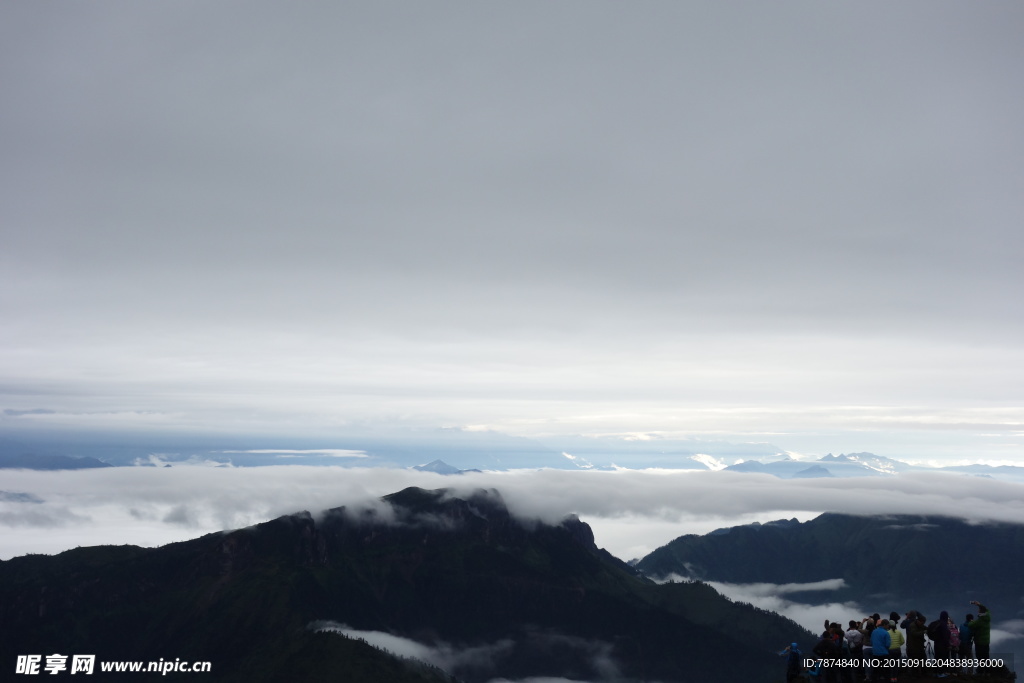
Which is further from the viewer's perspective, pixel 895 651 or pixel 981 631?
pixel 981 631

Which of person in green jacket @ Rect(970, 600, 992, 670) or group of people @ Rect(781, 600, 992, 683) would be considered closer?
group of people @ Rect(781, 600, 992, 683)

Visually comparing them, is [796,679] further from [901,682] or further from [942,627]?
[942,627]

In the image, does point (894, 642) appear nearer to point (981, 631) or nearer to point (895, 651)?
point (895, 651)

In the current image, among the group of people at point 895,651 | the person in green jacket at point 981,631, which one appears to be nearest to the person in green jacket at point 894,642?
the group of people at point 895,651

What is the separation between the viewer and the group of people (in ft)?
229

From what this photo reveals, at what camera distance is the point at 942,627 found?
236 ft

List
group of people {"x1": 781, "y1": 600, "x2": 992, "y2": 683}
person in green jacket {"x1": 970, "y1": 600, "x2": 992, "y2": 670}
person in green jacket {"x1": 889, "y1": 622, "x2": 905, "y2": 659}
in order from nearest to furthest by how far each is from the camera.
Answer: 1. group of people {"x1": 781, "y1": 600, "x2": 992, "y2": 683}
2. person in green jacket {"x1": 889, "y1": 622, "x2": 905, "y2": 659}
3. person in green jacket {"x1": 970, "y1": 600, "x2": 992, "y2": 670}

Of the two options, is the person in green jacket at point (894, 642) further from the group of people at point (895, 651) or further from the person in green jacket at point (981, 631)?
the person in green jacket at point (981, 631)

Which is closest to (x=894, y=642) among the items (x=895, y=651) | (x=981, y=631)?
(x=895, y=651)

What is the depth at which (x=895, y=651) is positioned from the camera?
70.2 metres

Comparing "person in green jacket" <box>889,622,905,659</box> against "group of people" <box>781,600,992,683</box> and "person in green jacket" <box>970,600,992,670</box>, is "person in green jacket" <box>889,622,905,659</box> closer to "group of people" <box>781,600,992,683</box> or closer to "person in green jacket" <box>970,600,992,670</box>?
"group of people" <box>781,600,992,683</box>

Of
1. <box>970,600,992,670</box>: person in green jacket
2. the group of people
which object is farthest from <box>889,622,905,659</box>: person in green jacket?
<box>970,600,992,670</box>: person in green jacket

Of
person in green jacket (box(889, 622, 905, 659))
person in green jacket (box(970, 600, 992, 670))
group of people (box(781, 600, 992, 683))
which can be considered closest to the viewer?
group of people (box(781, 600, 992, 683))

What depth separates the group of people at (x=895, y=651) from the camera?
69.9 meters
